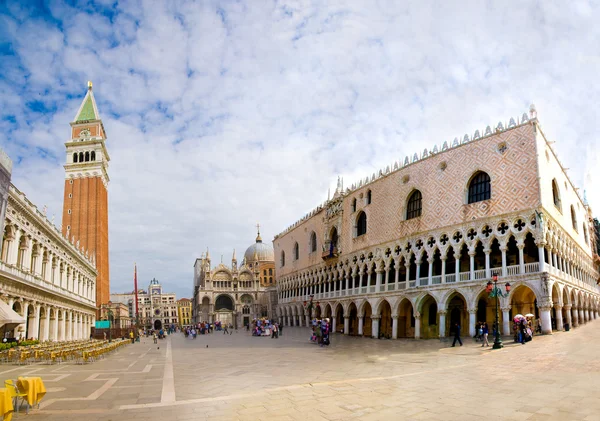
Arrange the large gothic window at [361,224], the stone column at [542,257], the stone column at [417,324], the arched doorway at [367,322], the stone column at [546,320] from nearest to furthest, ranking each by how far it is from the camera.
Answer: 1. the stone column at [546,320]
2. the stone column at [542,257]
3. the stone column at [417,324]
4. the arched doorway at [367,322]
5. the large gothic window at [361,224]

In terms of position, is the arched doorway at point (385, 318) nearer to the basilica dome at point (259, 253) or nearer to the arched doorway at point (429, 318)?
the arched doorway at point (429, 318)

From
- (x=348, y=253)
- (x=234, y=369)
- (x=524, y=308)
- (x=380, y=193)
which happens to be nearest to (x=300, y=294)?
(x=348, y=253)

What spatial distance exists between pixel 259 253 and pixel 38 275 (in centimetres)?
5768

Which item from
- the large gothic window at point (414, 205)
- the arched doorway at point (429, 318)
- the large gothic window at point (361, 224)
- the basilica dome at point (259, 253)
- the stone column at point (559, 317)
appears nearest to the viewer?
the stone column at point (559, 317)

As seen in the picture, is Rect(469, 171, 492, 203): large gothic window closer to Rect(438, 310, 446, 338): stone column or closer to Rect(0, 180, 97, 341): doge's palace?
Rect(438, 310, 446, 338): stone column

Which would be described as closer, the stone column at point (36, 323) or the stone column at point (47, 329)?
the stone column at point (36, 323)

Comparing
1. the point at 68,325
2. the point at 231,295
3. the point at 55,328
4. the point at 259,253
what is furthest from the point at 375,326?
the point at 259,253

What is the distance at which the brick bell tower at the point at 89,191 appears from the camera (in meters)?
59.5

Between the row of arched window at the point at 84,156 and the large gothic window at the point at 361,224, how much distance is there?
133ft

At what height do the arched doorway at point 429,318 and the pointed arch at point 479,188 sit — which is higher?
the pointed arch at point 479,188

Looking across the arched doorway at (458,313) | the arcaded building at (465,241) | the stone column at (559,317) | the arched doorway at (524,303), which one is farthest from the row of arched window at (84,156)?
the stone column at (559,317)

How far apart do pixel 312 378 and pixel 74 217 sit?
183 ft

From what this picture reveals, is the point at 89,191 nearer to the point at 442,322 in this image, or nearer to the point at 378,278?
the point at 378,278

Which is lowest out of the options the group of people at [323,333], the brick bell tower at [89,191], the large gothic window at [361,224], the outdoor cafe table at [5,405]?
the group of people at [323,333]
